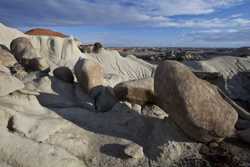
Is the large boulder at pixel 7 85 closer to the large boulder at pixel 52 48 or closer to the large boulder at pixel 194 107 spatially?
the large boulder at pixel 194 107

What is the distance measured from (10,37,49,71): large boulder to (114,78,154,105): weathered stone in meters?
2.98

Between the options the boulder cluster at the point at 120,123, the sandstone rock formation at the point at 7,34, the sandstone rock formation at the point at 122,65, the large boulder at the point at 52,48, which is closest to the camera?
the boulder cluster at the point at 120,123

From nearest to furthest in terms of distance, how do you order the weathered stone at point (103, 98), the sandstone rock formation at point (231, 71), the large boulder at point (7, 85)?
the large boulder at point (7, 85) < the weathered stone at point (103, 98) < the sandstone rock formation at point (231, 71)

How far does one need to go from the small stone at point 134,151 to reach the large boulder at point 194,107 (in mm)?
962

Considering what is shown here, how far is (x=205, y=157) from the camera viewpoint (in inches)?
268

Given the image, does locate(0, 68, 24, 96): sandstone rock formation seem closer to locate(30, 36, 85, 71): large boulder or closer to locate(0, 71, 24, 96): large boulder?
locate(0, 71, 24, 96): large boulder

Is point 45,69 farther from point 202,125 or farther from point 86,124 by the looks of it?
point 202,125

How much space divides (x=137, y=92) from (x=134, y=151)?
2244 millimetres

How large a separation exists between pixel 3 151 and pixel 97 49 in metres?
16.3

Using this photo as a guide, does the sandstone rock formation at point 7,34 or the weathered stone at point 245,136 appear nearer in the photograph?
the weathered stone at point 245,136

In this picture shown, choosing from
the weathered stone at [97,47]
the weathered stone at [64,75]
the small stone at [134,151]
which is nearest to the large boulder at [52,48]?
the weathered stone at [64,75]

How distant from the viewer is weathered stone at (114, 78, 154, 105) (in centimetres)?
862

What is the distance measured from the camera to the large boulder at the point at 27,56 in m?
10.6

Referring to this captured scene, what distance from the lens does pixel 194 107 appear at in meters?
6.86
